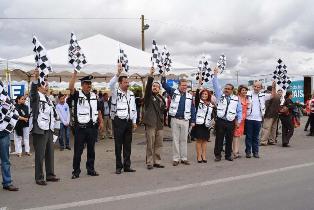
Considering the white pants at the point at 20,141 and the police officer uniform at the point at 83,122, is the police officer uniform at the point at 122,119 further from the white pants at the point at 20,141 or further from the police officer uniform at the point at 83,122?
the white pants at the point at 20,141

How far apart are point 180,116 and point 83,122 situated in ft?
7.75

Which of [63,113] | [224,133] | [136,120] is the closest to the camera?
[224,133]

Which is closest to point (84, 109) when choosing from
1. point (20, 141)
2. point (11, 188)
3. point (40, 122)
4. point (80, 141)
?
point (80, 141)

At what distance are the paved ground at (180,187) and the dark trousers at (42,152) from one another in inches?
10.8

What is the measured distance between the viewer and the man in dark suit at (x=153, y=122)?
879 cm

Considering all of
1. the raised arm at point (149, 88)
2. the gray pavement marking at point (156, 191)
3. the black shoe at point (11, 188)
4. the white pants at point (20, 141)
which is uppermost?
the raised arm at point (149, 88)

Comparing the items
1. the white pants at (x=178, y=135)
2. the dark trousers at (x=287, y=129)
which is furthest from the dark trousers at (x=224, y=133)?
the dark trousers at (x=287, y=129)

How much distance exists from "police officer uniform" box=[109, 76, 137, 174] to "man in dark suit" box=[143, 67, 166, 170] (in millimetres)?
424

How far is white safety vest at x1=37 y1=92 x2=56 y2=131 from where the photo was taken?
7357 millimetres

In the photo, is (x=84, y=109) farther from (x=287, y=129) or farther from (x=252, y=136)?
(x=287, y=129)

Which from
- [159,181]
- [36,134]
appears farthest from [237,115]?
[36,134]

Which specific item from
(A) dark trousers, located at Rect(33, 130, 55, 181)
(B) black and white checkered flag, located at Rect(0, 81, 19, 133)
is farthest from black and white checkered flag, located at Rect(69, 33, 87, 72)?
(B) black and white checkered flag, located at Rect(0, 81, 19, 133)

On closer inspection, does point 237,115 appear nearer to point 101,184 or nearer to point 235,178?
point 235,178

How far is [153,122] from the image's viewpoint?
8797 millimetres
